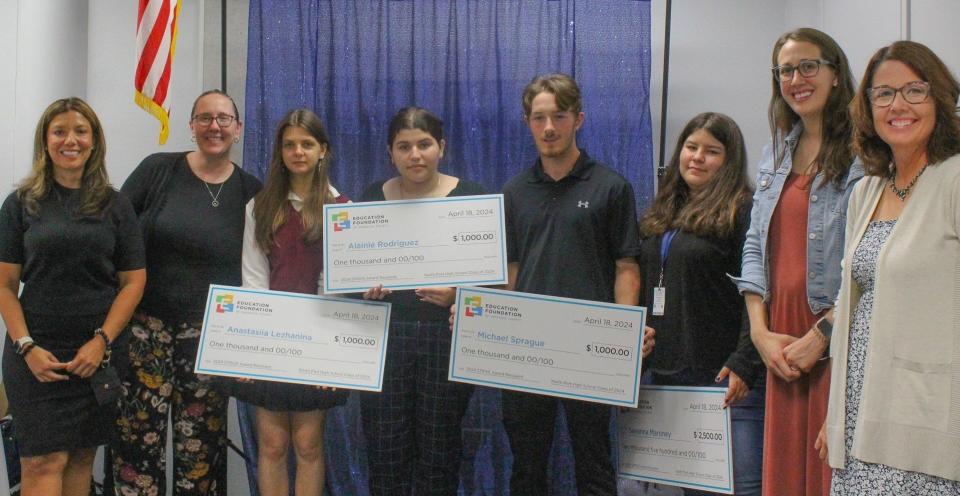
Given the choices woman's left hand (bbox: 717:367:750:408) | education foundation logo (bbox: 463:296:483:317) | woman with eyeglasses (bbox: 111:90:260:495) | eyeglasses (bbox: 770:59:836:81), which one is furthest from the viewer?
woman with eyeglasses (bbox: 111:90:260:495)

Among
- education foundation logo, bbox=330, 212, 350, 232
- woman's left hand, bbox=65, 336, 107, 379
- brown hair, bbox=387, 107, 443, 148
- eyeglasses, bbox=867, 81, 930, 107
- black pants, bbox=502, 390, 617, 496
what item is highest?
brown hair, bbox=387, 107, 443, 148

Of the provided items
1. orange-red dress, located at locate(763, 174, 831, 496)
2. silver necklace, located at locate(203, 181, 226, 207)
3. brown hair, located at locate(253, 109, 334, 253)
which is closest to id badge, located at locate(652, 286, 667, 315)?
orange-red dress, located at locate(763, 174, 831, 496)

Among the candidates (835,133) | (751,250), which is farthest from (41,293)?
(835,133)

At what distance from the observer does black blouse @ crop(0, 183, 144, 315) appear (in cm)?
265

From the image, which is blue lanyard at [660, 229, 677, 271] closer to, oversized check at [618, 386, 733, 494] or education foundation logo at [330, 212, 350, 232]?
oversized check at [618, 386, 733, 494]

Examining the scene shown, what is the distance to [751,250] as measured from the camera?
2.29 m

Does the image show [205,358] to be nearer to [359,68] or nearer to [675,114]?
[359,68]

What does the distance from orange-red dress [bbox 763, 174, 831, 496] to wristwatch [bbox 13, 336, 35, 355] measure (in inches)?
94.2

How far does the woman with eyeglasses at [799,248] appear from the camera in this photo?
2.10 m

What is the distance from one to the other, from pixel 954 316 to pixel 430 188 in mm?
1768

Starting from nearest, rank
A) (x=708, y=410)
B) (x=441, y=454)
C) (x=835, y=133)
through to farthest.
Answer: (x=835, y=133) → (x=708, y=410) → (x=441, y=454)

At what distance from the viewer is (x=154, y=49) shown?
3.23m

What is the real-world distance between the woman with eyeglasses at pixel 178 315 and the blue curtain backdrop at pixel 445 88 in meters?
0.49

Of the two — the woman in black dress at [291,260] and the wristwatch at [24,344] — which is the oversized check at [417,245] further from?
the wristwatch at [24,344]
